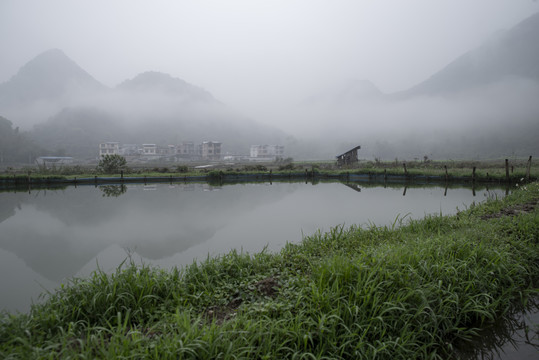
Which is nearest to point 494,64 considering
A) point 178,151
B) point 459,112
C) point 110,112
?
point 459,112

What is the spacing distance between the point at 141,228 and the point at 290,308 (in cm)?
557

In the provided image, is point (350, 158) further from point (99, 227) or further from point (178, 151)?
point (178, 151)

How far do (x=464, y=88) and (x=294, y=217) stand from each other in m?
181

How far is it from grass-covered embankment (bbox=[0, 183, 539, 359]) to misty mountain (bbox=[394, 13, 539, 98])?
176824 millimetres

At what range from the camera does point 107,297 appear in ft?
8.36

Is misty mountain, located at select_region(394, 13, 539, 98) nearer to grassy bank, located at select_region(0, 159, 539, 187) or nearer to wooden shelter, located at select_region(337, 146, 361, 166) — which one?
wooden shelter, located at select_region(337, 146, 361, 166)

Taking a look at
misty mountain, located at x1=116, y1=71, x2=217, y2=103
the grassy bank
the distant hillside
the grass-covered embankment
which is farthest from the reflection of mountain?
misty mountain, located at x1=116, y1=71, x2=217, y2=103

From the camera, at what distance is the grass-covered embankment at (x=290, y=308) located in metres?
1.95

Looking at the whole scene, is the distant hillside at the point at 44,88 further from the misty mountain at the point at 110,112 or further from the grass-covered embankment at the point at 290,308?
the grass-covered embankment at the point at 290,308

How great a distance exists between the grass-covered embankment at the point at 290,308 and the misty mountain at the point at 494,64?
176824 mm

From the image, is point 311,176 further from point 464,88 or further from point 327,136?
point 464,88

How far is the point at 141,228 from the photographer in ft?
22.8

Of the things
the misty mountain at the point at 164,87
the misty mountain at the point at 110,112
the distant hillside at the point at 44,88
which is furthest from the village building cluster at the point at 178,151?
the misty mountain at the point at 164,87

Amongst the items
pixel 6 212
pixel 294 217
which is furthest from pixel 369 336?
pixel 6 212
